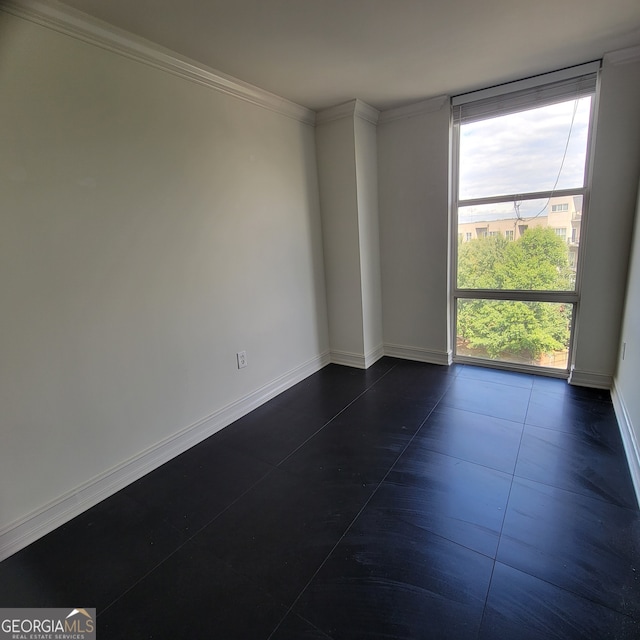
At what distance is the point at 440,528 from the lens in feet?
5.18

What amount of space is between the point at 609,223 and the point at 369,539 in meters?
2.60

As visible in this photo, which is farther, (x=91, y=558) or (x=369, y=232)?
(x=369, y=232)

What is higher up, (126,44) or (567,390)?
(126,44)

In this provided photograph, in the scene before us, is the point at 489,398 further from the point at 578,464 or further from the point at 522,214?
the point at 522,214

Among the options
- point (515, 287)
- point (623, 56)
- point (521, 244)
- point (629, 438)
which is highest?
point (623, 56)

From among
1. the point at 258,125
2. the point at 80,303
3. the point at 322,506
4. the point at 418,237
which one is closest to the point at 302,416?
the point at 322,506

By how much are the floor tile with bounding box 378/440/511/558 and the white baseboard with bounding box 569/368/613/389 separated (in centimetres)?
143

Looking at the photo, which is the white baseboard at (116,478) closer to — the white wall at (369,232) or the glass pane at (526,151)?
the white wall at (369,232)

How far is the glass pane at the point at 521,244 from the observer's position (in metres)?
2.78

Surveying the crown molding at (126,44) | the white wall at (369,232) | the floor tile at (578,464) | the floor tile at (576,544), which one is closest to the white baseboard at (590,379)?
the floor tile at (578,464)

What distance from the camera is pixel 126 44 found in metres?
1.81

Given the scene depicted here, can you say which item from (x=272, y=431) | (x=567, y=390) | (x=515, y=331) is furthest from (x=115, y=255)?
(x=567, y=390)

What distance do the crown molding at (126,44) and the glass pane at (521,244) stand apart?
2.01 metres

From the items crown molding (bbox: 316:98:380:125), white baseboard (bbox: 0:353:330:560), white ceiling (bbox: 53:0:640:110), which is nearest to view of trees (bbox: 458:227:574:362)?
white ceiling (bbox: 53:0:640:110)
